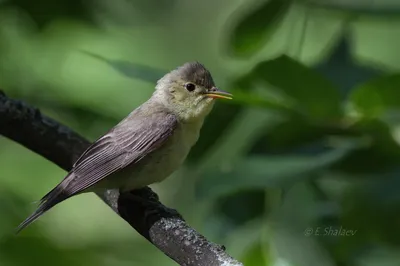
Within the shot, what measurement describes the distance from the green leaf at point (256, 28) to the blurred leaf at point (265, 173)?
0.67 meters

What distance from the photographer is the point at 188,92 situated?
3830mm

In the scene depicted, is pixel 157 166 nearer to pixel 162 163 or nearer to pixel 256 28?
pixel 162 163

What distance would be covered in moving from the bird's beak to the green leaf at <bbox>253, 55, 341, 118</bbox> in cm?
22

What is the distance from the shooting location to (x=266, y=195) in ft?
11.1

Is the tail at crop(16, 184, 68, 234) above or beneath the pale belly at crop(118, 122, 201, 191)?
beneath

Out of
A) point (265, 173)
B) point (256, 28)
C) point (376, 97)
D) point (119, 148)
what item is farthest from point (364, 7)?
point (119, 148)

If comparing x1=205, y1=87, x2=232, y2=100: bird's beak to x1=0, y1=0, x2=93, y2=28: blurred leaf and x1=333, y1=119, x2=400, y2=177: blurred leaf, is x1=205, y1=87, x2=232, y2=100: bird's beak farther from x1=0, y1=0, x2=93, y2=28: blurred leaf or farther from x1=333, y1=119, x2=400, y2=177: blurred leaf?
x1=0, y1=0, x2=93, y2=28: blurred leaf

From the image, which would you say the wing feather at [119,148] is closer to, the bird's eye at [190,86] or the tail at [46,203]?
the tail at [46,203]

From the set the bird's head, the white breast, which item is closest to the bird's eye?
the bird's head

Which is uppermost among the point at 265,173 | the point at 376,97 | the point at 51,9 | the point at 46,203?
the point at 51,9

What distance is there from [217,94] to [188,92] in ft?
0.84

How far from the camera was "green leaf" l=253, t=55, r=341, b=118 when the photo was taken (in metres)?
3.12

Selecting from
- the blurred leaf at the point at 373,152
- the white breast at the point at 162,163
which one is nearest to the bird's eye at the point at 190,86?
the white breast at the point at 162,163

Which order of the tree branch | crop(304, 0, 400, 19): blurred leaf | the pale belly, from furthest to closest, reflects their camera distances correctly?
1. crop(304, 0, 400, 19): blurred leaf
2. the pale belly
3. the tree branch
